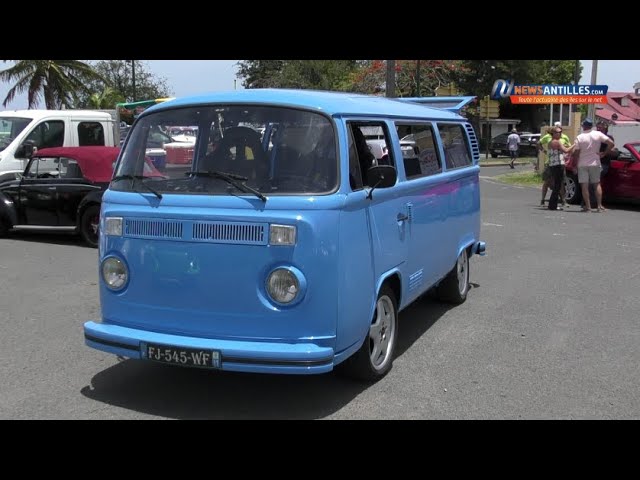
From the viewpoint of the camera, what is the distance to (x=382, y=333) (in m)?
4.94

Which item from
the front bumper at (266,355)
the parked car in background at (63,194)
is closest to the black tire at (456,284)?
the front bumper at (266,355)

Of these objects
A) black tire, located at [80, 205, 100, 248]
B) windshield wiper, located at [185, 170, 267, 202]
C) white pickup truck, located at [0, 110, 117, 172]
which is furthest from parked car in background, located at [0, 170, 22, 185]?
windshield wiper, located at [185, 170, 267, 202]

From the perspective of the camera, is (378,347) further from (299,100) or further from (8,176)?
(8,176)

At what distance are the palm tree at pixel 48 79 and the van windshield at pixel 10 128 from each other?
1788cm

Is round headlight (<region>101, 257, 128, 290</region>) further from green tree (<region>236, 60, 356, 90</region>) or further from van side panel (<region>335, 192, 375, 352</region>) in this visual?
green tree (<region>236, 60, 356, 90</region>)

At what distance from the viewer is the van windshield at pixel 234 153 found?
424 cm

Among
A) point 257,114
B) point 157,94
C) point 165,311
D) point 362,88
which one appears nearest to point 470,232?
point 257,114

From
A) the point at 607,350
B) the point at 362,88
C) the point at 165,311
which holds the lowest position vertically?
the point at 607,350

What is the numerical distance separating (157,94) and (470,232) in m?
48.5

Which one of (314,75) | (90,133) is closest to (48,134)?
(90,133)

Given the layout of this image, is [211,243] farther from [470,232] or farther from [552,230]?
[552,230]

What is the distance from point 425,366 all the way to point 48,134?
1096 centimetres

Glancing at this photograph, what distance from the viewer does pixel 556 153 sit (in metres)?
13.9

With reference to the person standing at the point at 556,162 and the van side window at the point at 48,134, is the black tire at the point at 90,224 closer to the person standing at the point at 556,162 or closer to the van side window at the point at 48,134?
the van side window at the point at 48,134
